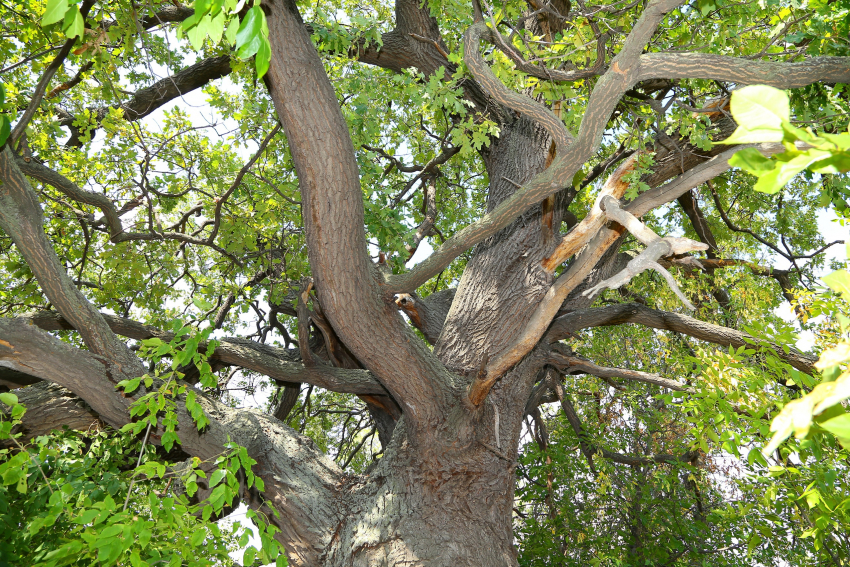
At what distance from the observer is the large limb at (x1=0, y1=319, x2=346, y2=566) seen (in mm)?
3160

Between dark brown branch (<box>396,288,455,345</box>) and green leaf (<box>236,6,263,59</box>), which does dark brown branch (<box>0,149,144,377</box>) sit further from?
green leaf (<box>236,6,263,59</box>)

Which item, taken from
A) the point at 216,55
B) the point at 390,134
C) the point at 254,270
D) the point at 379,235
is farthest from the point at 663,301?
the point at 216,55

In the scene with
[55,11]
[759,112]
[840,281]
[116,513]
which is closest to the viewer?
[759,112]

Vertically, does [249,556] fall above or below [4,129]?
below

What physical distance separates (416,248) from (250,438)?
213 centimetres

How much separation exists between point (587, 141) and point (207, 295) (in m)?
4.32

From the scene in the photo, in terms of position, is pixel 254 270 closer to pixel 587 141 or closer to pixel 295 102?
pixel 295 102

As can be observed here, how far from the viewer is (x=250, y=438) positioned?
13.7 feet

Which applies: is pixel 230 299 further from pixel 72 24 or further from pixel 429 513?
pixel 72 24

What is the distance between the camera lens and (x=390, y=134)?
7.13 m

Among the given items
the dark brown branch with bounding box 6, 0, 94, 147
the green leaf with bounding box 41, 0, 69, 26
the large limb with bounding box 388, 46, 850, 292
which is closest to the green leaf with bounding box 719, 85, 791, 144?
the green leaf with bounding box 41, 0, 69, 26

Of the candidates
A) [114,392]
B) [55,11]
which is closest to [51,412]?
[114,392]

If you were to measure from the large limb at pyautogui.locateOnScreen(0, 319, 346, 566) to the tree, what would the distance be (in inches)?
0.7

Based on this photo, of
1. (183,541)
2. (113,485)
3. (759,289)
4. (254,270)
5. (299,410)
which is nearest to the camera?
(183,541)
